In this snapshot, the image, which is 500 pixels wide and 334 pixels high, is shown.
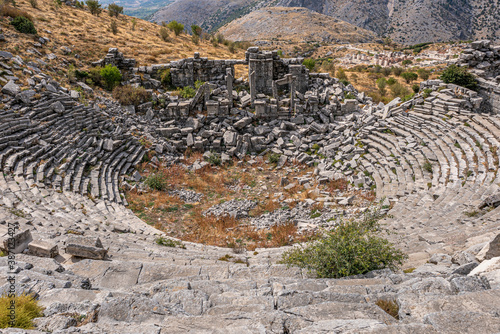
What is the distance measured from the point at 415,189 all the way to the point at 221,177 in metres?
9.72

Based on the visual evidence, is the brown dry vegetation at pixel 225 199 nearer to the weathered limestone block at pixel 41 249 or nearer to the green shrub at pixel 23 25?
the weathered limestone block at pixel 41 249

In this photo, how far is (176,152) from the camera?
20172 millimetres

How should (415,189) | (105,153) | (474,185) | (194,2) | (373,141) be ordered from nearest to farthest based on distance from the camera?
(474,185), (415,189), (105,153), (373,141), (194,2)

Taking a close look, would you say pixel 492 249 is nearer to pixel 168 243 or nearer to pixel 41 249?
pixel 168 243

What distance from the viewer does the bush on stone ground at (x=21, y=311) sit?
159 inches

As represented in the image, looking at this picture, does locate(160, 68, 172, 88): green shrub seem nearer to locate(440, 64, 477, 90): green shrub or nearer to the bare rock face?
locate(440, 64, 477, 90): green shrub

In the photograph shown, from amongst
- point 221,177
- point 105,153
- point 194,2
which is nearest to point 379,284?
point 221,177

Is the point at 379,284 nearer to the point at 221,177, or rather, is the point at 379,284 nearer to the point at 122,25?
the point at 221,177

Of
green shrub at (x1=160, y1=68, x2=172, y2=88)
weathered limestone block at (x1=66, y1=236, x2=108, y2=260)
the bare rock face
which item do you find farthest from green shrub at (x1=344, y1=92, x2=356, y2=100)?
weathered limestone block at (x1=66, y1=236, x2=108, y2=260)

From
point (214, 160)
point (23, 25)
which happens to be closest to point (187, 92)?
point (214, 160)

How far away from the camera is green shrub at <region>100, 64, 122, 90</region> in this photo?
69.5ft

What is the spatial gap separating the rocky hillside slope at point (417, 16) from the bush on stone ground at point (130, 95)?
103 meters

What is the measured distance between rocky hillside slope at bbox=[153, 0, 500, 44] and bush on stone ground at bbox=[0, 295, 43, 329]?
381 feet

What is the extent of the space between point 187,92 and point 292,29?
8340cm
